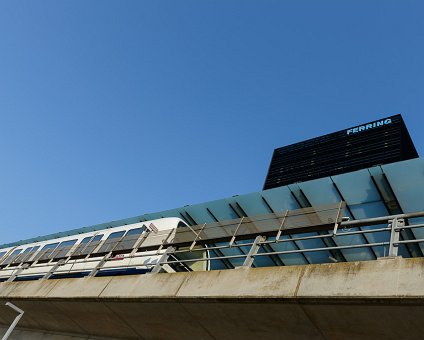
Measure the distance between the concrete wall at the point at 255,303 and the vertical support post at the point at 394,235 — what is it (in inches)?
10.6

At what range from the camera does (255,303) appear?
577cm

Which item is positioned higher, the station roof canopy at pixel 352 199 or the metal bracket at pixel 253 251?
the station roof canopy at pixel 352 199

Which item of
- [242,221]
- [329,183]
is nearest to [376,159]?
[329,183]

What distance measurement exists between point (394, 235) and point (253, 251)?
2620mm

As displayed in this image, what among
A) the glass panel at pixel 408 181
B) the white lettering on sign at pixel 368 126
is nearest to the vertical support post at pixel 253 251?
the glass panel at pixel 408 181

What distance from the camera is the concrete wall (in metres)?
4.83

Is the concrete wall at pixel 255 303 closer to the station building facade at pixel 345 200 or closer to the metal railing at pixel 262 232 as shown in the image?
the metal railing at pixel 262 232

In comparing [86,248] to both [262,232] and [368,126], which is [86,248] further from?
[368,126]

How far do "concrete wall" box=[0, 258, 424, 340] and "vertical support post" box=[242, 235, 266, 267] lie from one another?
245 millimetres

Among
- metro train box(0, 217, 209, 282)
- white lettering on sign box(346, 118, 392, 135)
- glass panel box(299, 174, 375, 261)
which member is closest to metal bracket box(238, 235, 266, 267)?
metro train box(0, 217, 209, 282)

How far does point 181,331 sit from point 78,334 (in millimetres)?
3780

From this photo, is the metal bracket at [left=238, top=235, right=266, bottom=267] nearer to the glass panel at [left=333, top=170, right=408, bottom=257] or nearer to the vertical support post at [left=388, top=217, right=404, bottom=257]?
the vertical support post at [left=388, top=217, right=404, bottom=257]

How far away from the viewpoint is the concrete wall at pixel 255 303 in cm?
Result: 483

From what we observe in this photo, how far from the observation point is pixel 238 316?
20.3 feet
